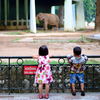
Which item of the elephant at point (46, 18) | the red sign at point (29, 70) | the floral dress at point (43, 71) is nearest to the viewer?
the floral dress at point (43, 71)

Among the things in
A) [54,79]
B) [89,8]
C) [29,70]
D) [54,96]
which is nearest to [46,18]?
[54,79]

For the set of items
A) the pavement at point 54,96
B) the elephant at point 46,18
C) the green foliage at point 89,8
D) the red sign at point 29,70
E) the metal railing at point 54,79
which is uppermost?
the green foliage at point 89,8

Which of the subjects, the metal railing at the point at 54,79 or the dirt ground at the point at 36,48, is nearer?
the metal railing at the point at 54,79

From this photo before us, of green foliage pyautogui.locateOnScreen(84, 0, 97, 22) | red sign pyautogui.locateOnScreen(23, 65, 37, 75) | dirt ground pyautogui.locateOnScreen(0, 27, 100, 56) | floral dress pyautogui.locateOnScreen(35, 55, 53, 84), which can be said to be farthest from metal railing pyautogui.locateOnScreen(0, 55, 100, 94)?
green foliage pyautogui.locateOnScreen(84, 0, 97, 22)

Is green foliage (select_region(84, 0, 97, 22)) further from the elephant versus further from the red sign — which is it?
the red sign

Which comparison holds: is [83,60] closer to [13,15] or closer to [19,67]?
[19,67]

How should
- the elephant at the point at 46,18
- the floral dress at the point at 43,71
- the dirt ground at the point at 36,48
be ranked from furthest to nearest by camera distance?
1. the elephant at the point at 46,18
2. the dirt ground at the point at 36,48
3. the floral dress at the point at 43,71

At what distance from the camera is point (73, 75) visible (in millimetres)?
4289

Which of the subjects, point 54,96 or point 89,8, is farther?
point 89,8

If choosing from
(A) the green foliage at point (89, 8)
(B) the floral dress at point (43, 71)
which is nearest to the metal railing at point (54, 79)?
(B) the floral dress at point (43, 71)

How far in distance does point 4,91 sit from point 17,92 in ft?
0.94

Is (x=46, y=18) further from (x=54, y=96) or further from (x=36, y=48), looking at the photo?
(x=54, y=96)

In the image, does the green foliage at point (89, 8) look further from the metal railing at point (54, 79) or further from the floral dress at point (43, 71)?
the floral dress at point (43, 71)

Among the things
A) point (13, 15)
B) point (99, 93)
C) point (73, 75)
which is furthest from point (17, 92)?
point (13, 15)
